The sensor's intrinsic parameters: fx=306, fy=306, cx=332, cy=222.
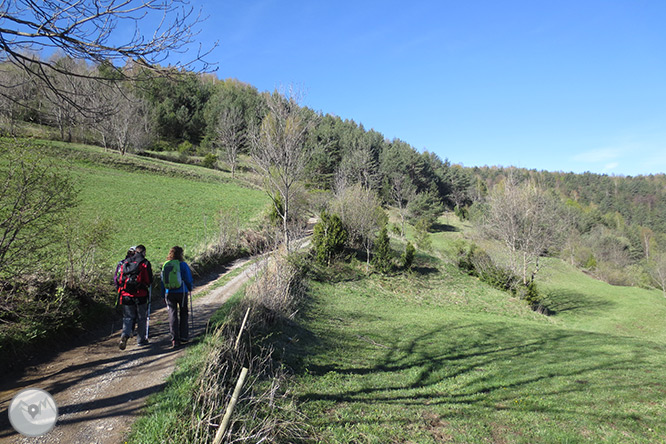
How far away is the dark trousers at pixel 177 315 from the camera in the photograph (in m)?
5.82

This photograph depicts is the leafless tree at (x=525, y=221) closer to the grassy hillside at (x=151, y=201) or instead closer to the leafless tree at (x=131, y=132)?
the grassy hillside at (x=151, y=201)

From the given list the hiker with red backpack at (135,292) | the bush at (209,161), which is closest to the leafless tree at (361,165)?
the bush at (209,161)

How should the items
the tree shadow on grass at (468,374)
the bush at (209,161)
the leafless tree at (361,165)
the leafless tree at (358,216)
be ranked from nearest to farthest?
the tree shadow on grass at (468,374), the leafless tree at (358,216), the leafless tree at (361,165), the bush at (209,161)

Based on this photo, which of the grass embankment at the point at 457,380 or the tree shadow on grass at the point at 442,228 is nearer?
the grass embankment at the point at 457,380

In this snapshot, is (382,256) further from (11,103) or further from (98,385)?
(11,103)

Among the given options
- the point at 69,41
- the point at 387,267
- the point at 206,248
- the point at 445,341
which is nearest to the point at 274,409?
the point at 69,41

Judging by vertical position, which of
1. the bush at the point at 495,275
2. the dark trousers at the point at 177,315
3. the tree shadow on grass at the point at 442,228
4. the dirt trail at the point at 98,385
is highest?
the tree shadow on grass at the point at 442,228

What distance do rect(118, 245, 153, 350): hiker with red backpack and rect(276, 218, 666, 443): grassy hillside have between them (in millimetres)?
2948

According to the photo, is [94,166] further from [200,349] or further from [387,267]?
[200,349]

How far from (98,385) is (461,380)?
657 centimetres

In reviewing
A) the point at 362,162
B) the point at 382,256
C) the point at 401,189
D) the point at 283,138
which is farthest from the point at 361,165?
the point at 283,138

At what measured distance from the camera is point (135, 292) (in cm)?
563

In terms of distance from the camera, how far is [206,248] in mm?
14234

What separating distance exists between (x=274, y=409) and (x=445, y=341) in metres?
6.90
